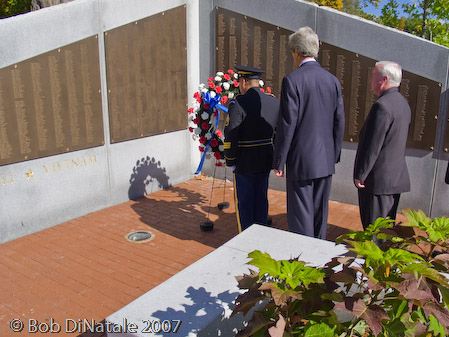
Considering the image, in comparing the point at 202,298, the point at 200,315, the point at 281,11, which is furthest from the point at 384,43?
the point at 200,315

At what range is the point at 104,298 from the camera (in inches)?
138

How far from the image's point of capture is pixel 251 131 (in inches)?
A: 157

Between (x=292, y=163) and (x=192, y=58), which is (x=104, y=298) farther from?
(x=192, y=58)

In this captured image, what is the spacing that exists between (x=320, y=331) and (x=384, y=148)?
2666mm

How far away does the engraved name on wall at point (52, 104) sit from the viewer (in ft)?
14.3

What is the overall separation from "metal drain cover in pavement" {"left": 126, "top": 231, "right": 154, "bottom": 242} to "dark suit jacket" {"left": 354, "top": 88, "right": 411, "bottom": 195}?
7.67 feet

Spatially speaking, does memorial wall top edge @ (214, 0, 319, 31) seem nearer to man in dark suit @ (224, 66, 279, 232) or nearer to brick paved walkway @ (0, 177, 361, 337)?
man in dark suit @ (224, 66, 279, 232)

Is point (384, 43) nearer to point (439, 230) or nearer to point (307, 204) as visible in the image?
point (307, 204)

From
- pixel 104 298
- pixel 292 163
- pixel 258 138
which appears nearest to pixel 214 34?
pixel 258 138

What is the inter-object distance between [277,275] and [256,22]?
5.33 m

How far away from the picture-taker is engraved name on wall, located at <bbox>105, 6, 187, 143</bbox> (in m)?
5.41

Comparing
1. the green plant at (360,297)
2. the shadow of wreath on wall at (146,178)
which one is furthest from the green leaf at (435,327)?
the shadow of wreath on wall at (146,178)

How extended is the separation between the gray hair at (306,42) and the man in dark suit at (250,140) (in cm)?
55

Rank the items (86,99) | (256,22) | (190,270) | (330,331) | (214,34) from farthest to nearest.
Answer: (214,34)
(256,22)
(86,99)
(190,270)
(330,331)
